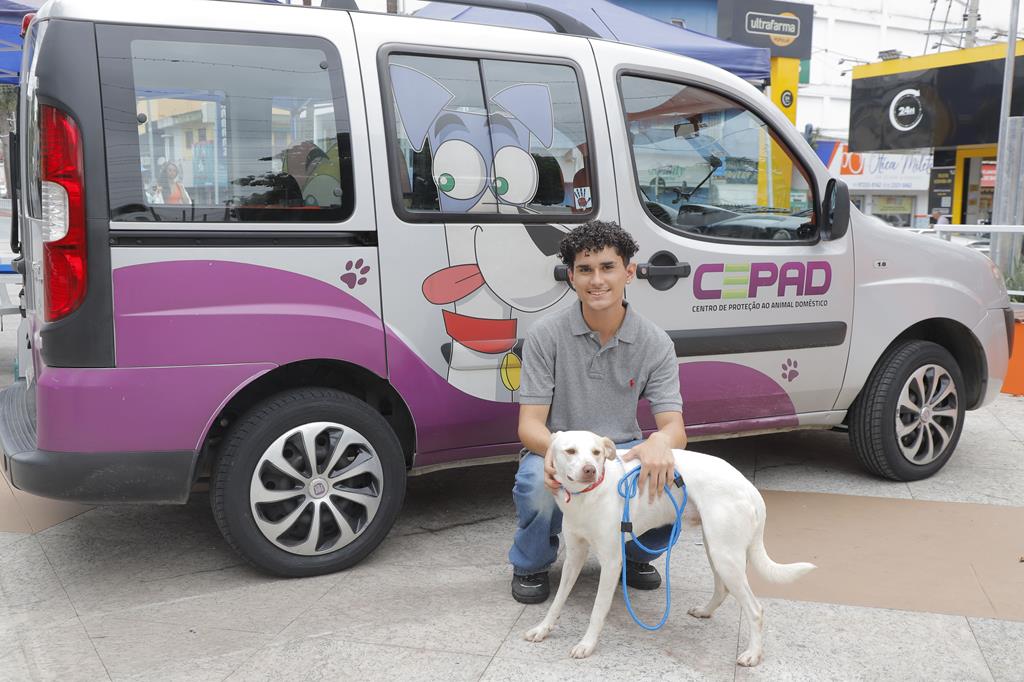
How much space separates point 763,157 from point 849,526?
168 centimetres

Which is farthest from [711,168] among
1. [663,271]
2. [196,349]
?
[196,349]

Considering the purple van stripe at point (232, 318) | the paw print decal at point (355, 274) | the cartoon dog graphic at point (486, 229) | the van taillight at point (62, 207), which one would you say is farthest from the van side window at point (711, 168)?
the van taillight at point (62, 207)

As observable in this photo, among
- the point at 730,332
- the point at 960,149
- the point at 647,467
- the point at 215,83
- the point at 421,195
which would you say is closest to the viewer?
the point at 647,467

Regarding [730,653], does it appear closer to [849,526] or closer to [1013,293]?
[849,526]

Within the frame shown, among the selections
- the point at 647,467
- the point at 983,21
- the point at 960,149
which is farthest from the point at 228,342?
the point at 983,21

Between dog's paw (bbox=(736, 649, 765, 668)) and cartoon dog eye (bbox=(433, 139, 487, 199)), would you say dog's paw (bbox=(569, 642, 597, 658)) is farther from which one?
cartoon dog eye (bbox=(433, 139, 487, 199))

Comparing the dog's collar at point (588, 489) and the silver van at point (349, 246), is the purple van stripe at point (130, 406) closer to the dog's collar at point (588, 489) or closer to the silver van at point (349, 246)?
the silver van at point (349, 246)

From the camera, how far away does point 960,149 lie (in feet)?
71.6

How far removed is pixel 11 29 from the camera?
680 cm

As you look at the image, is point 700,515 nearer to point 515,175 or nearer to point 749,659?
point 749,659

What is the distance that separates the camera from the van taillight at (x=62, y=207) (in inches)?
118

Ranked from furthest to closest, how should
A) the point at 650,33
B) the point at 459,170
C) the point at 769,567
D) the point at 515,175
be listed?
the point at 650,33 < the point at 515,175 < the point at 459,170 < the point at 769,567

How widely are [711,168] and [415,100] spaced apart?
1.40m

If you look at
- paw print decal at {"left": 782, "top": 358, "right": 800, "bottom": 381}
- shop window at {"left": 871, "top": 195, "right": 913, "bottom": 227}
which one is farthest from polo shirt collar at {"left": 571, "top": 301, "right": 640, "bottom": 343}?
shop window at {"left": 871, "top": 195, "right": 913, "bottom": 227}
